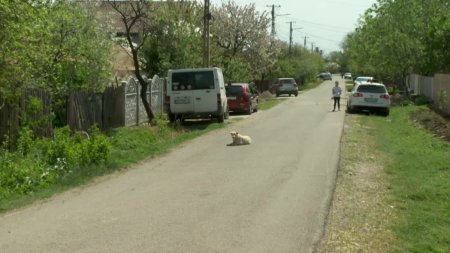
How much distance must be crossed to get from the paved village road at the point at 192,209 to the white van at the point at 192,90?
8.16 meters

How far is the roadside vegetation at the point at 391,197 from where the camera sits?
24.0ft

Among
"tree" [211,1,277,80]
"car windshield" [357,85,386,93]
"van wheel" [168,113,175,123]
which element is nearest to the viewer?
"van wheel" [168,113,175,123]

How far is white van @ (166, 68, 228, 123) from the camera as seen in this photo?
931 inches

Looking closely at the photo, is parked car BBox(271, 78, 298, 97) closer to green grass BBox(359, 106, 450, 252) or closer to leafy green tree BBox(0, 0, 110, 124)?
leafy green tree BBox(0, 0, 110, 124)

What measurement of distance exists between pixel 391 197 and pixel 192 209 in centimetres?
322

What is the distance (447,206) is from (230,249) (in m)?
4.05

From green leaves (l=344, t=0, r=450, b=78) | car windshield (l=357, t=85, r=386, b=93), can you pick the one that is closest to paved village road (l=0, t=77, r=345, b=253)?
car windshield (l=357, t=85, r=386, b=93)

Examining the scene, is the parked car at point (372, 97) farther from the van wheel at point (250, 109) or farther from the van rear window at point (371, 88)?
the van wheel at point (250, 109)

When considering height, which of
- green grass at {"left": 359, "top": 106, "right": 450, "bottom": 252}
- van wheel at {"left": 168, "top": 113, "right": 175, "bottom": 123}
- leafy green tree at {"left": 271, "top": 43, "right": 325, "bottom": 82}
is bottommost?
green grass at {"left": 359, "top": 106, "right": 450, "bottom": 252}

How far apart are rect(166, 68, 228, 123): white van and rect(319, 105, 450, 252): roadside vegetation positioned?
19.5 ft

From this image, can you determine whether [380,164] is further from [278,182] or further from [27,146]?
[27,146]

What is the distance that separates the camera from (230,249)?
6.88 meters

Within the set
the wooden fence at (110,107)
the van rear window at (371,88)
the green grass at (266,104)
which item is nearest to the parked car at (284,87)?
the green grass at (266,104)

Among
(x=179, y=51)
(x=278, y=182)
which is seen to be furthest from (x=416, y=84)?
(x=278, y=182)
